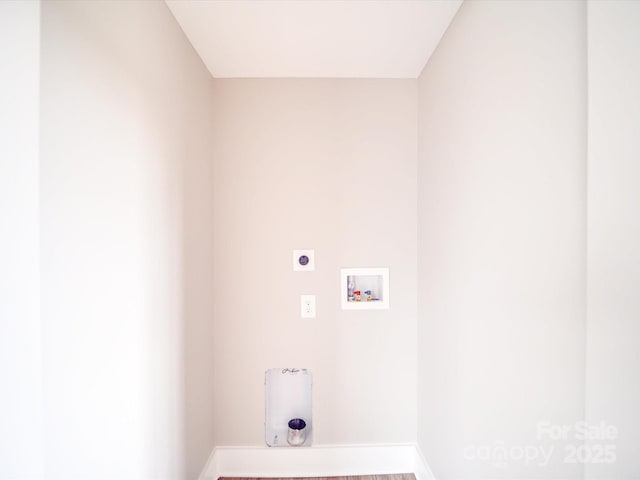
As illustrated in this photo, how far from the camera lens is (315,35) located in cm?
142

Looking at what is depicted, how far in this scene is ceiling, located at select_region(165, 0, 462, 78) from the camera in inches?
49.3

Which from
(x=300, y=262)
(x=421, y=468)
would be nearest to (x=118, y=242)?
(x=300, y=262)

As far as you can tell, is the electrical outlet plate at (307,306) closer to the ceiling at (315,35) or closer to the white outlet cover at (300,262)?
the white outlet cover at (300,262)

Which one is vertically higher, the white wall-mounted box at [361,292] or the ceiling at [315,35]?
the ceiling at [315,35]

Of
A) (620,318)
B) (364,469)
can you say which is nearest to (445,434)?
(364,469)

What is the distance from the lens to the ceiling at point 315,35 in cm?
125

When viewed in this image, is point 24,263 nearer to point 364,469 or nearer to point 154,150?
point 154,150

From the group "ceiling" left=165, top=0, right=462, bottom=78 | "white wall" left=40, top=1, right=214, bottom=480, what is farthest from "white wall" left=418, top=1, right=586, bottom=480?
"white wall" left=40, top=1, right=214, bottom=480

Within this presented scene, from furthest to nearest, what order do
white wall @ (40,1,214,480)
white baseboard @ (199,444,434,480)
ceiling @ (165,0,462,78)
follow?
white baseboard @ (199,444,434,480)
ceiling @ (165,0,462,78)
white wall @ (40,1,214,480)

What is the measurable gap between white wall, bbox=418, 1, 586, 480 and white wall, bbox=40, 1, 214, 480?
1.29 m

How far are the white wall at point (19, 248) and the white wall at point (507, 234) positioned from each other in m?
1.30

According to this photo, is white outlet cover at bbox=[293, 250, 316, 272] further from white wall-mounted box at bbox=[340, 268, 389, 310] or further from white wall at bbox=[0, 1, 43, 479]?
white wall at bbox=[0, 1, 43, 479]

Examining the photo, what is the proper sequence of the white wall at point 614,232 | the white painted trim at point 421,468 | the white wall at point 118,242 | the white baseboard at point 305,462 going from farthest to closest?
1. the white baseboard at point 305,462
2. the white painted trim at point 421,468
3. the white wall at point 118,242
4. the white wall at point 614,232

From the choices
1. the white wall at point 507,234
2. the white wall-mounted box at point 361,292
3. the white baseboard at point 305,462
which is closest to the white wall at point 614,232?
the white wall at point 507,234
